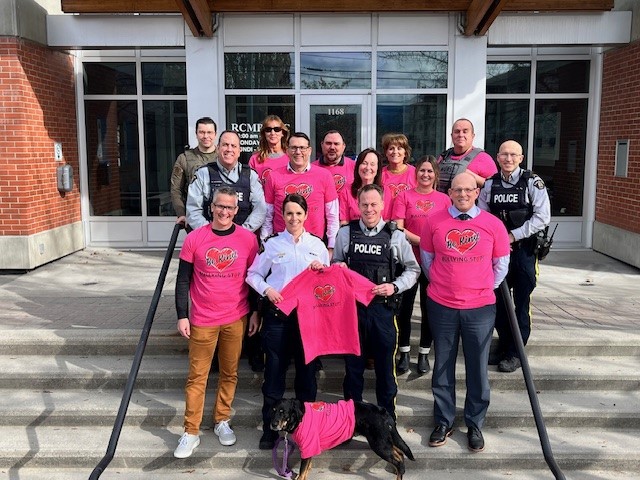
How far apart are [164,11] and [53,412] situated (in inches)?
254

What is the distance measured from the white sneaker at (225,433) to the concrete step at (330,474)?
198 mm

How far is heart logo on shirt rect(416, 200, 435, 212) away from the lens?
191 inches

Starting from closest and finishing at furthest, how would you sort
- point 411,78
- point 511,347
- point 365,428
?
point 365,428, point 511,347, point 411,78

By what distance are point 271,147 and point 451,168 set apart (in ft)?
5.59

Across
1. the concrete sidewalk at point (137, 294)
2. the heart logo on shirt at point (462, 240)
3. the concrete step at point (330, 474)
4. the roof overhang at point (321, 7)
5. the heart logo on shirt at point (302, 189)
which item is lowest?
the concrete step at point (330, 474)

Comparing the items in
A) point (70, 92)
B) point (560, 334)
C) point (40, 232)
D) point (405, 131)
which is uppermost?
point (70, 92)

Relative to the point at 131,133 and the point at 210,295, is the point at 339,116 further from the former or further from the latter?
the point at 210,295

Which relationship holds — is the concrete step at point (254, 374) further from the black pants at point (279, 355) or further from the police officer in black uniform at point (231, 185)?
the police officer in black uniform at point (231, 185)

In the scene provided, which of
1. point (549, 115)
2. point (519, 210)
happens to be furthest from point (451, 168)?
point (549, 115)

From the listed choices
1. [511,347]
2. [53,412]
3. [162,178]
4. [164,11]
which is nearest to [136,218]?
[162,178]

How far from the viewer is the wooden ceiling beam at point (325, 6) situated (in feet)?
29.0

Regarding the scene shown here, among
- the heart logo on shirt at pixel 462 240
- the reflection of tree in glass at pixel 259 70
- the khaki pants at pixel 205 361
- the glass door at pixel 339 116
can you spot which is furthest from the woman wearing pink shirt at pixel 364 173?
the reflection of tree in glass at pixel 259 70

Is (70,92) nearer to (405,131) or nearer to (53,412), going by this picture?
(405,131)

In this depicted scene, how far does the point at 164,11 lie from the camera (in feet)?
29.8
